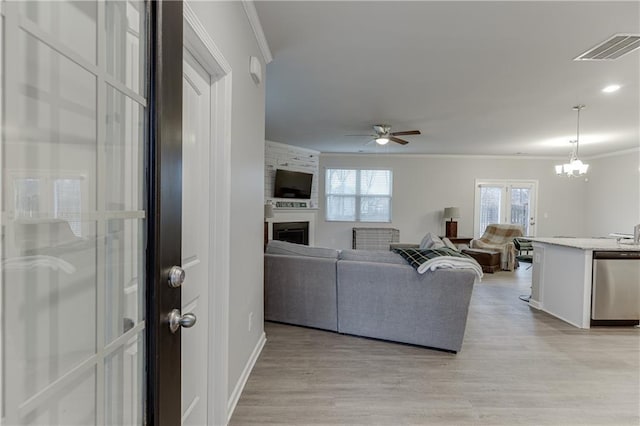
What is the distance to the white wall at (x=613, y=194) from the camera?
6.93m

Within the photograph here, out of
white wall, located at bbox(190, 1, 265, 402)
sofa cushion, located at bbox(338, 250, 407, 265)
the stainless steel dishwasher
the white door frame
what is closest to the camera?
the white door frame

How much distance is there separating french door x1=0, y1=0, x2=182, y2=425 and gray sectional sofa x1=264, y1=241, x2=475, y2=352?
232cm

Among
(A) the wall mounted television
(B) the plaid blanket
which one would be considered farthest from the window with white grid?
(B) the plaid blanket

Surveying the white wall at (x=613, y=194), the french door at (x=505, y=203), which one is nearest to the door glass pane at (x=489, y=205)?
the french door at (x=505, y=203)

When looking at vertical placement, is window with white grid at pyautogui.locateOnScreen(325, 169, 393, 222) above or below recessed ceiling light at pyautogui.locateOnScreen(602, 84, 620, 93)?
below

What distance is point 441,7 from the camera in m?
2.21

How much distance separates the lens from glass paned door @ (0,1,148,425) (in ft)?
1.94

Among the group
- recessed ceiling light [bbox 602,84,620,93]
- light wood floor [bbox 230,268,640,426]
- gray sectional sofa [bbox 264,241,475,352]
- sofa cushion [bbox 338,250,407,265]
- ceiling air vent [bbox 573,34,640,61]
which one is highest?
recessed ceiling light [bbox 602,84,620,93]

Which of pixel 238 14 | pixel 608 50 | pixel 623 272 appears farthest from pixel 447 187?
pixel 238 14

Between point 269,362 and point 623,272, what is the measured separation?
12.2 ft

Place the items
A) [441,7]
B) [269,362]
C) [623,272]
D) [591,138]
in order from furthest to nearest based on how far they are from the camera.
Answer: [591,138] < [623,272] < [269,362] < [441,7]

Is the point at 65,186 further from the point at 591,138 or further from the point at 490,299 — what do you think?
the point at 591,138

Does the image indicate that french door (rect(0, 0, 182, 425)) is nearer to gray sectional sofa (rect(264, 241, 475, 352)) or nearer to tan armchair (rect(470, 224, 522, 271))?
gray sectional sofa (rect(264, 241, 475, 352))

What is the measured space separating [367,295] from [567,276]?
2382mm
